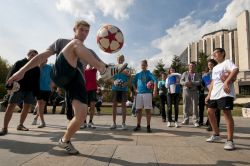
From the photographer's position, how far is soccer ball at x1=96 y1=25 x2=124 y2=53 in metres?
7.64

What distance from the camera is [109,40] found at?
766 centimetres

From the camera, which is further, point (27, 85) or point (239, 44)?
point (239, 44)

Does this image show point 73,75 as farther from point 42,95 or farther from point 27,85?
point 42,95

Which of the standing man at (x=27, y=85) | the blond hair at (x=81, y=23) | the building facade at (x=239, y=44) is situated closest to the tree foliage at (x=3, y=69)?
the building facade at (x=239, y=44)

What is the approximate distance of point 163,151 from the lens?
189 inches

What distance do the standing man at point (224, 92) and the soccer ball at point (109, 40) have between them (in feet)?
8.81

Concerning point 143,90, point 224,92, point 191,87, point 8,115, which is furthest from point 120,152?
point 191,87

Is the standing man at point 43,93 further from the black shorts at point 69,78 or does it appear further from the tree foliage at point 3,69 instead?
the tree foliage at point 3,69

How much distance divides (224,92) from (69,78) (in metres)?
3.10

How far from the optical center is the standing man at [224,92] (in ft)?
18.1

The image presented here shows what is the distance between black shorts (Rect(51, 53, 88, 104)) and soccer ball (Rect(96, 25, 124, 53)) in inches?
122

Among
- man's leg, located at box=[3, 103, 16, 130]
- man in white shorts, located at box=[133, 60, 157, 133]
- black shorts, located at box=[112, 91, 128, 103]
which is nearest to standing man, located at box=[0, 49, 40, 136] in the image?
man's leg, located at box=[3, 103, 16, 130]

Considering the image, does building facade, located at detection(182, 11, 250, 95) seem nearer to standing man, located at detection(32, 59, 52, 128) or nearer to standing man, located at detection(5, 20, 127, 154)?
standing man, located at detection(32, 59, 52, 128)

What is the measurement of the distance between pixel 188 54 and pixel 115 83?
123 m
